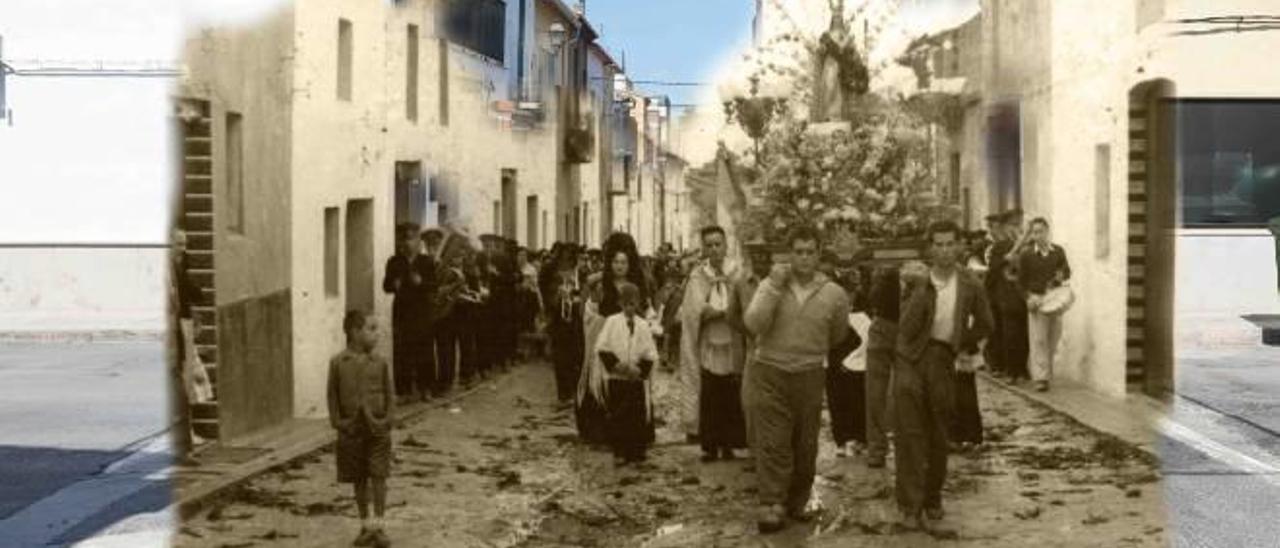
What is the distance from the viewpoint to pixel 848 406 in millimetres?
10602

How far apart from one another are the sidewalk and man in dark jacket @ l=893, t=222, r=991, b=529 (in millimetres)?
2828

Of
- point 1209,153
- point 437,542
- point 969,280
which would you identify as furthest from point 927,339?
point 1209,153

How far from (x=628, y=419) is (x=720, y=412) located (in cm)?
47

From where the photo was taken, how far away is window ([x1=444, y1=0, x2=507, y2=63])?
15.9 meters

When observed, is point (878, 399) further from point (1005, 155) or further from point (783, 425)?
point (1005, 155)

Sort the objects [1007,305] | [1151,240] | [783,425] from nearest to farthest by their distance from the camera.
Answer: [783,425] < [1151,240] < [1007,305]

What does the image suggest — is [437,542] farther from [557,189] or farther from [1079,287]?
[557,189]

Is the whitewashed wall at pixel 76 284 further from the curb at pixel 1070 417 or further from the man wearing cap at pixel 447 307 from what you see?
the curb at pixel 1070 417

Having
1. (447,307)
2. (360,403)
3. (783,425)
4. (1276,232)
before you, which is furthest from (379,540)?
A: (1276,232)

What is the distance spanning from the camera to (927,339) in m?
7.79

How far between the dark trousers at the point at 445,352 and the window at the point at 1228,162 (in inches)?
211

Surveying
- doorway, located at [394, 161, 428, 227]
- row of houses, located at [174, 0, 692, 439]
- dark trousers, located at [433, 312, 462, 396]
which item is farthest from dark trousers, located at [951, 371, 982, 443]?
dark trousers, located at [433, 312, 462, 396]

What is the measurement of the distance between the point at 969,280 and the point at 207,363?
4.36 metres

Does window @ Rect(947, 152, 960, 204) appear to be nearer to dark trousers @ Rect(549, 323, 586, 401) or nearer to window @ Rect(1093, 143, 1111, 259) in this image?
window @ Rect(1093, 143, 1111, 259)
